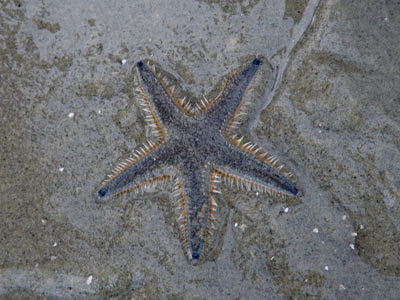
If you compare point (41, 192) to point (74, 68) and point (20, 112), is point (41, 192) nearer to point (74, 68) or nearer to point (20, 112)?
point (20, 112)

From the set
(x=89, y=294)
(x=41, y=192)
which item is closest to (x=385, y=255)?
(x=89, y=294)

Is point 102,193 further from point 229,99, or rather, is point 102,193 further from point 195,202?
point 229,99

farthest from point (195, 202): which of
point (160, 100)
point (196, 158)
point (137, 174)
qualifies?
point (160, 100)

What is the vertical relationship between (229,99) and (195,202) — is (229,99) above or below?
above

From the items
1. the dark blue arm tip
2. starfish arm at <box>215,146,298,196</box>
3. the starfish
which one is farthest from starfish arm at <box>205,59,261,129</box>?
the dark blue arm tip

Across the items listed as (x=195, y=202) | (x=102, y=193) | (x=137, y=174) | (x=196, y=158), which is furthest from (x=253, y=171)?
(x=102, y=193)

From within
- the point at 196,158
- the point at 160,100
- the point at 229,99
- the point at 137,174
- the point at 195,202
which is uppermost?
the point at 229,99

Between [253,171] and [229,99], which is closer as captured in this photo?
[253,171]

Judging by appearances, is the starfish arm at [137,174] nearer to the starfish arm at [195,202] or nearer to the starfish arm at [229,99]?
the starfish arm at [195,202]
